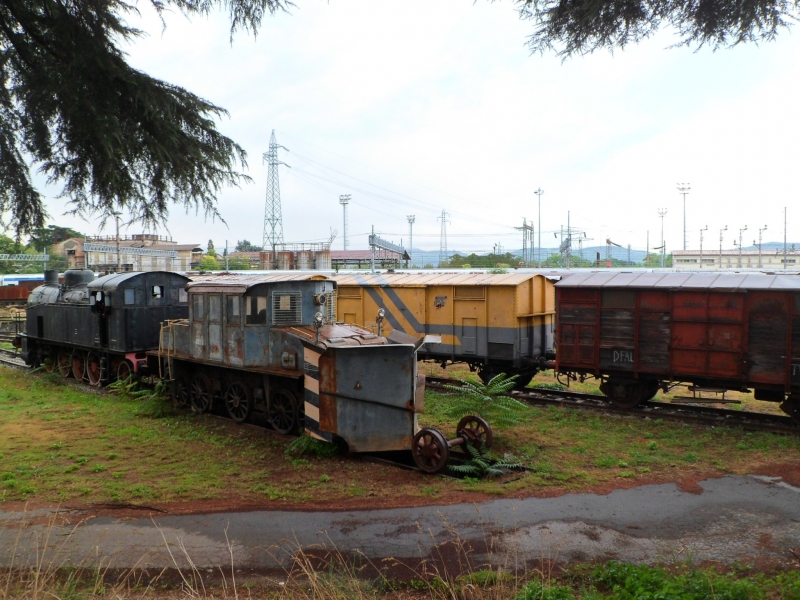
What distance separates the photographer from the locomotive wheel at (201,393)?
42.8 feet

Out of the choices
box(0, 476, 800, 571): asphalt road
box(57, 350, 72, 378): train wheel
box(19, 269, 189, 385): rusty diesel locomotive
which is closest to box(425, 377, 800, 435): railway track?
box(0, 476, 800, 571): asphalt road

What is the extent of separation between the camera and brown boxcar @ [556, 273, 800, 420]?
11625 millimetres

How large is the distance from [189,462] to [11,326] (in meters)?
29.2

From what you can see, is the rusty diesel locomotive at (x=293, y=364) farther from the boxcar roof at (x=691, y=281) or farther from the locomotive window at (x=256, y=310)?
the boxcar roof at (x=691, y=281)

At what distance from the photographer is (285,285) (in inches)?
436

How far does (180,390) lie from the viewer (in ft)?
45.2

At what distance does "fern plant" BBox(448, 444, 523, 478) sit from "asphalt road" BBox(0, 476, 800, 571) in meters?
1.22

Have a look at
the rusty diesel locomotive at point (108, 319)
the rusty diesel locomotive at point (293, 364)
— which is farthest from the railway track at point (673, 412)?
the rusty diesel locomotive at point (108, 319)

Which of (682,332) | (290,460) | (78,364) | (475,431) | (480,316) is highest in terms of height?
(480,316)

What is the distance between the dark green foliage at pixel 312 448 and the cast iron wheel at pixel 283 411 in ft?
3.30

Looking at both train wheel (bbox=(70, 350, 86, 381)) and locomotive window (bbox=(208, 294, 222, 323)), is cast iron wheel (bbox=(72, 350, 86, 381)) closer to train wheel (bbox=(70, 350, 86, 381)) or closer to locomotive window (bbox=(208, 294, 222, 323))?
train wheel (bbox=(70, 350, 86, 381))

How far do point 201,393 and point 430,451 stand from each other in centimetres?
628

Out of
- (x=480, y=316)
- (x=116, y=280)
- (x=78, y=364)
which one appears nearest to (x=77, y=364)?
(x=78, y=364)

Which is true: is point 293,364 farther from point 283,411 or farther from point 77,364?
point 77,364
